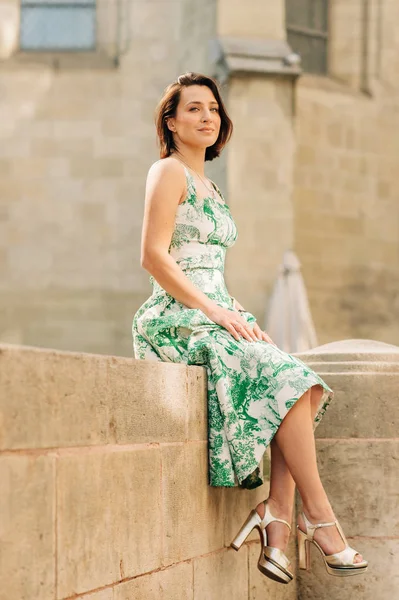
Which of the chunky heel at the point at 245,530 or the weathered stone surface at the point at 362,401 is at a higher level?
the weathered stone surface at the point at 362,401

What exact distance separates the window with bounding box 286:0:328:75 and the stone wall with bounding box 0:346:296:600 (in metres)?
10.8

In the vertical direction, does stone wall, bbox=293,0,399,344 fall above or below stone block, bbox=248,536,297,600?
above

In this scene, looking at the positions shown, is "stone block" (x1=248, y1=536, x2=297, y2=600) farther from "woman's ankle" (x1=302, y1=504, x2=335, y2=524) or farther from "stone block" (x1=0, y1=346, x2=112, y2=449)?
"stone block" (x1=0, y1=346, x2=112, y2=449)

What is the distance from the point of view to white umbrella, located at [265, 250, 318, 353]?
10430 millimetres

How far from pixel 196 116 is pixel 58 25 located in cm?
1000

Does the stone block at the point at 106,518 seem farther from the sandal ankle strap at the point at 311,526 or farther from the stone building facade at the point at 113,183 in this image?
the stone building facade at the point at 113,183

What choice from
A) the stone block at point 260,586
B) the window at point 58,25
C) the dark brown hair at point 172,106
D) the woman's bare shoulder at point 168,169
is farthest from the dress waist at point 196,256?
the window at point 58,25

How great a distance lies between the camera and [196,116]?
3.76 m

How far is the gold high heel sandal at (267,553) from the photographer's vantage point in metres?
3.28

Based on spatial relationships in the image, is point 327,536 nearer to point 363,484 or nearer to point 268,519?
point 268,519

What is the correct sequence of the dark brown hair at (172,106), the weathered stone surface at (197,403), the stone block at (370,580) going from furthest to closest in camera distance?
the stone block at (370,580) → the dark brown hair at (172,106) → the weathered stone surface at (197,403)

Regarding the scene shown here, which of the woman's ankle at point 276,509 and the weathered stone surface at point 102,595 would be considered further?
the woman's ankle at point 276,509

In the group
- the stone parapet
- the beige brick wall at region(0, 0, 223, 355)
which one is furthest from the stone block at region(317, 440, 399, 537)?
the beige brick wall at region(0, 0, 223, 355)

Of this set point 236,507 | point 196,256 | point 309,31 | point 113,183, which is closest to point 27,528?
point 236,507
